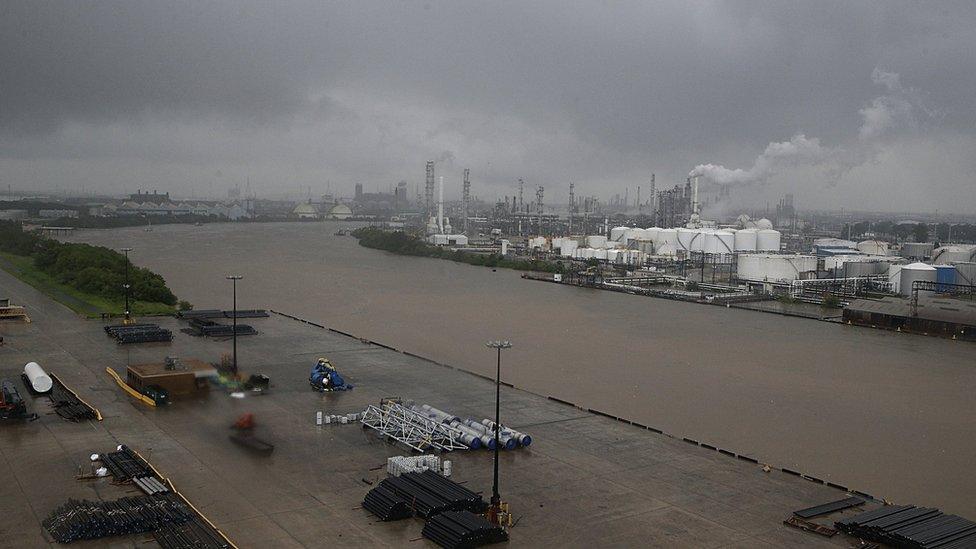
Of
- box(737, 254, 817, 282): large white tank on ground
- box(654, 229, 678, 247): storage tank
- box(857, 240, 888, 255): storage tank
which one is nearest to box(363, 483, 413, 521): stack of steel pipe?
box(737, 254, 817, 282): large white tank on ground

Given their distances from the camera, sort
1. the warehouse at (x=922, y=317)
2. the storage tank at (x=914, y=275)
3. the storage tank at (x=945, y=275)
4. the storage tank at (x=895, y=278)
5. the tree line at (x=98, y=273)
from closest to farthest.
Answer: the warehouse at (x=922, y=317) < the tree line at (x=98, y=273) < the storage tank at (x=914, y=275) < the storage tank at (x=945, y=275) < the storage tank at (x=895, y=278)

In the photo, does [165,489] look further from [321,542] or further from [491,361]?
[491,361]

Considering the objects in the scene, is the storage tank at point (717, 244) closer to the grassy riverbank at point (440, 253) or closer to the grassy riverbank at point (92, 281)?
the grassy riverbank at point (440, 253)

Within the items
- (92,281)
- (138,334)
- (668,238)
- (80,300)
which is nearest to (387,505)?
(138,334)

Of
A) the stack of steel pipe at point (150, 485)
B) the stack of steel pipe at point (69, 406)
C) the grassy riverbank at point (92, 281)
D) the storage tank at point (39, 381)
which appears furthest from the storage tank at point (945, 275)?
the stack of steel pipe at point (150, 485)

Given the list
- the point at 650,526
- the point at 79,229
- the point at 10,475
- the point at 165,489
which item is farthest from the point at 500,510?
the point at 79,229

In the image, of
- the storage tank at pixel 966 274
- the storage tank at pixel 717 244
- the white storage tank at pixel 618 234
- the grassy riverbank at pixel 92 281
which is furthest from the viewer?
the white storage tank at pixel 618 234
